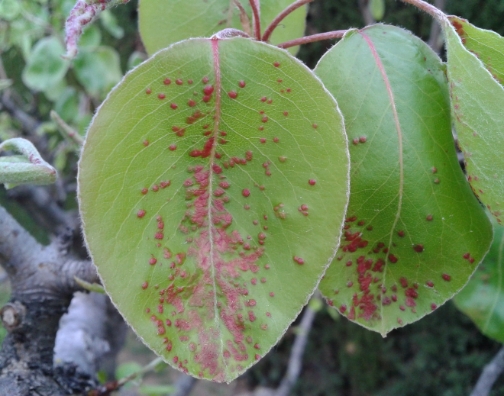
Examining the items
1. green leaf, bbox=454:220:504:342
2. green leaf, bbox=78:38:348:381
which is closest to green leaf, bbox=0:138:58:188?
green leaf, bbox=78:38:348:381

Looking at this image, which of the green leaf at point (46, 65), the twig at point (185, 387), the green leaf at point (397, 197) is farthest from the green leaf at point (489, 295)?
the green leaf at point (46, 65)

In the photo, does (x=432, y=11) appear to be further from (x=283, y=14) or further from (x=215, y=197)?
(x=215, y=197)

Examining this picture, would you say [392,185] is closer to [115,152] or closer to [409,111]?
[409,111]

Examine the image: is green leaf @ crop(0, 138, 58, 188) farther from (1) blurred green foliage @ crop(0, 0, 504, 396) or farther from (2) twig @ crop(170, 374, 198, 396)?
(2) twig @ crop(170, 374, 198, 396)

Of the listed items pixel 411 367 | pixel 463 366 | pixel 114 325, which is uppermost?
pixel 114 325

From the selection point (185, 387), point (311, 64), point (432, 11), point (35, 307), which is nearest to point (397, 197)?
point (432, 11)

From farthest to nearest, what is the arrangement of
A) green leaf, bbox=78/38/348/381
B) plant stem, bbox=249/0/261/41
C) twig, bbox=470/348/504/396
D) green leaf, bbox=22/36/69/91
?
green leaf, bbox=22/36/69/91 < twig, bbox=470/348/504/396 < plant stem, bbox=249/0/261/41 < green leaf, bbox=78/38/348/381

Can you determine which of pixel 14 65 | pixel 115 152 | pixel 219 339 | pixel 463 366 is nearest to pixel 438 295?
pixel 219 339
